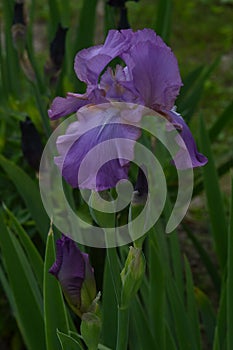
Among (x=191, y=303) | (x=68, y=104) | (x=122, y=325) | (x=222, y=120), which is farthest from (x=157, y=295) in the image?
(x=222, y=120)

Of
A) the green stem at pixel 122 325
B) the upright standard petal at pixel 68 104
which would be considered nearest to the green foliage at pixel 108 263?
the green stem at pixel 122 325

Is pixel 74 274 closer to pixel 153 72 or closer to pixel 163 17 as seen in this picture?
pixel 153 72

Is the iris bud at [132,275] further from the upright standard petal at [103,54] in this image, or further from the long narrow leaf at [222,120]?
the long narrow leaf at [222,120]

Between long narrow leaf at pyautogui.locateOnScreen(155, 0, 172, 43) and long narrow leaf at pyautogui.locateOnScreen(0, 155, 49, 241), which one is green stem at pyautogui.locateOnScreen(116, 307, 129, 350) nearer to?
long narrow leaf at pyautogui.locateOnScreen(0, 155, 49, 241)

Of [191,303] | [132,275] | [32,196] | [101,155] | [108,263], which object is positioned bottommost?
[191,303]

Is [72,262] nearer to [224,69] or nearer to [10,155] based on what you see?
[10,155]
